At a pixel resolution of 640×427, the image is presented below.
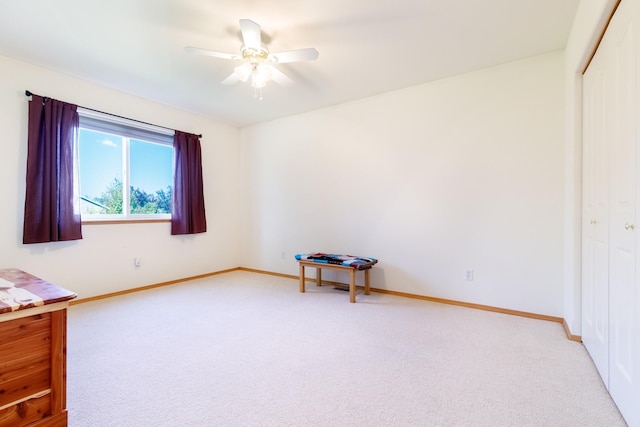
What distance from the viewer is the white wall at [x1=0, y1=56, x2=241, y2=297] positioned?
2.76 metres

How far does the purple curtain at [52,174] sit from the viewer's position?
9.21 feet

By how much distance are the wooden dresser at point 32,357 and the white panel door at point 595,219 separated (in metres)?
2.74

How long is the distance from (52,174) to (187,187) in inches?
56.7

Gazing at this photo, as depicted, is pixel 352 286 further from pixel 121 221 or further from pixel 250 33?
pixel 121 221

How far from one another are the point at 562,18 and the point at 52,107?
4.53 meters

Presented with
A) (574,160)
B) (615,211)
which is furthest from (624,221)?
(574,160)

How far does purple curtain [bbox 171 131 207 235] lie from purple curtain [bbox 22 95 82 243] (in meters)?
1.11

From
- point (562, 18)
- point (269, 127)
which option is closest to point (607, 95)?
point (562, 18)

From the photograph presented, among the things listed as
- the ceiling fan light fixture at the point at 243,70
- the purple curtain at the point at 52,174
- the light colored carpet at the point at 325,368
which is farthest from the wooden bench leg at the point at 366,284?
the purple curtain at the point at 52,174

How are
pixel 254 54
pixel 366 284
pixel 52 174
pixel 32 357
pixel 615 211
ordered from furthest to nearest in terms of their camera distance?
pixel 366 284, pixel 52 174, pixel 254 54, pixel 615 211, pixel 32 357

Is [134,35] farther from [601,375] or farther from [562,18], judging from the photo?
[601,375]

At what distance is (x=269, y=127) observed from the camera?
182 inches

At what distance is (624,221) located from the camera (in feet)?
4.67

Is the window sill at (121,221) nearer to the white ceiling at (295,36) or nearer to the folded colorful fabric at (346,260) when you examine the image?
the white ceiling at (295,36)
